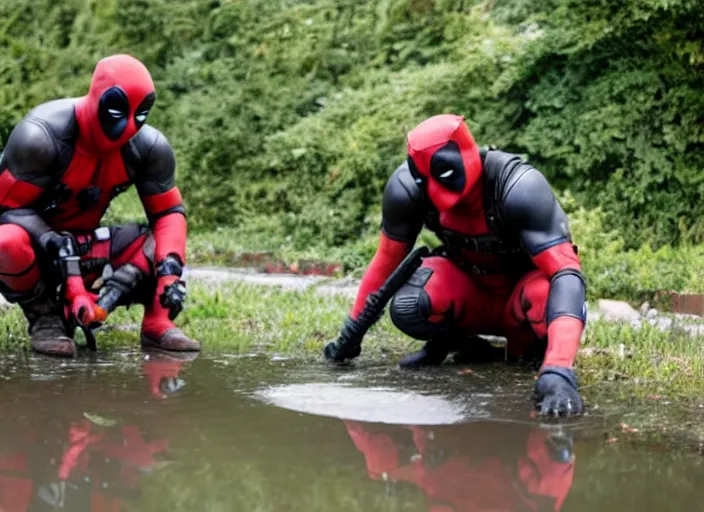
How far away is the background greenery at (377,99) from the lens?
9.41 m

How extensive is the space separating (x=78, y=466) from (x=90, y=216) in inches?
106

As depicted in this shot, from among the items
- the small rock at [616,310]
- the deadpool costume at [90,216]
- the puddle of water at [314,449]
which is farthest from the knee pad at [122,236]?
the small rock at [616,310]

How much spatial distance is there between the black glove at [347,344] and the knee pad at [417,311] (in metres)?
0.19

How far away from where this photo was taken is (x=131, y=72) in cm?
514

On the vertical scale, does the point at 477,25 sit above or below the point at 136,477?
above

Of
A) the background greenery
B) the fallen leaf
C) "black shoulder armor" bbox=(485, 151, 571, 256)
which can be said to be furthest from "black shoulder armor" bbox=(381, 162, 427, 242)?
the background greenery

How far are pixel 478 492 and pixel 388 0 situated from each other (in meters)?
10.6

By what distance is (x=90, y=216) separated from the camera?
5.68m

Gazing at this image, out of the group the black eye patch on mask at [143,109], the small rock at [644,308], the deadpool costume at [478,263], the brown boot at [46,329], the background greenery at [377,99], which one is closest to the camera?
the deadpool costume at [478,263]

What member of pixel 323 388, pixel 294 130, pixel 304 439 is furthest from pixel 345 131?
pixel 304 439

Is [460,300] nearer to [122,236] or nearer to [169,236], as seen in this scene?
[169,236]

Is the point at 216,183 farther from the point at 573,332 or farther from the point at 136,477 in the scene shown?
the point at 136,477

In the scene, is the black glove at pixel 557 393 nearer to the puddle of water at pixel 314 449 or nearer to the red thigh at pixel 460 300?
the puddle of water at pixel 314 449

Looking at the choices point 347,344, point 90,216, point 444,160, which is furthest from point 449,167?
point 90,216
